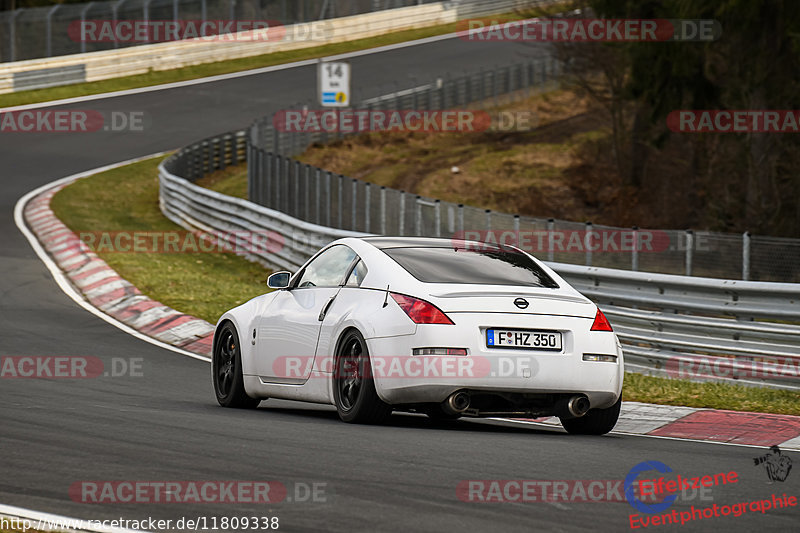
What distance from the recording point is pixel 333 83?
132ft

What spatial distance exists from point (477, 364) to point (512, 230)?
10.4 meters

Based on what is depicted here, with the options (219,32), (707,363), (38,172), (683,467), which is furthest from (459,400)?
(219,32)

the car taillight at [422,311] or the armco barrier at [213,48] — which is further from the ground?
the car taillight at [422,311]

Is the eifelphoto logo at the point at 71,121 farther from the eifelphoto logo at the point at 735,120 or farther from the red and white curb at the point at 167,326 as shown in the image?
the eifelphoto logo at the point at 735,120

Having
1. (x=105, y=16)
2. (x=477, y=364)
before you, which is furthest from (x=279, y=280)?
(x=105, y=16)

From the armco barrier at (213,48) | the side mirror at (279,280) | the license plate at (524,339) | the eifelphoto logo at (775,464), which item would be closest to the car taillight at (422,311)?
the license plate at (524,339)

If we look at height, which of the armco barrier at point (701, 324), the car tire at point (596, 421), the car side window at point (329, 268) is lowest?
the armco barrier at point (701, 324)

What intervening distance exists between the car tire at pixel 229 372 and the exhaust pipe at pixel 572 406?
289 centimetres

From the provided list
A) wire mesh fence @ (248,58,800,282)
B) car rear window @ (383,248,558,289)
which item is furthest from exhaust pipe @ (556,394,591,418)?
wire mesh fence @ (248,58,800,282)

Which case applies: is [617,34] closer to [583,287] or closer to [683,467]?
[583,287]

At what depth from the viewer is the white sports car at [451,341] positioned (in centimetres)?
876

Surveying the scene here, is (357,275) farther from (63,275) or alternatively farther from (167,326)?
(63,275)

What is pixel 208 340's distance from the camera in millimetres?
15930

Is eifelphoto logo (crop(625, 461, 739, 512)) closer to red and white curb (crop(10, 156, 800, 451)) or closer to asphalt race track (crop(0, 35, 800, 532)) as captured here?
asphalt race track (crop(0, 35, 800, 532))
